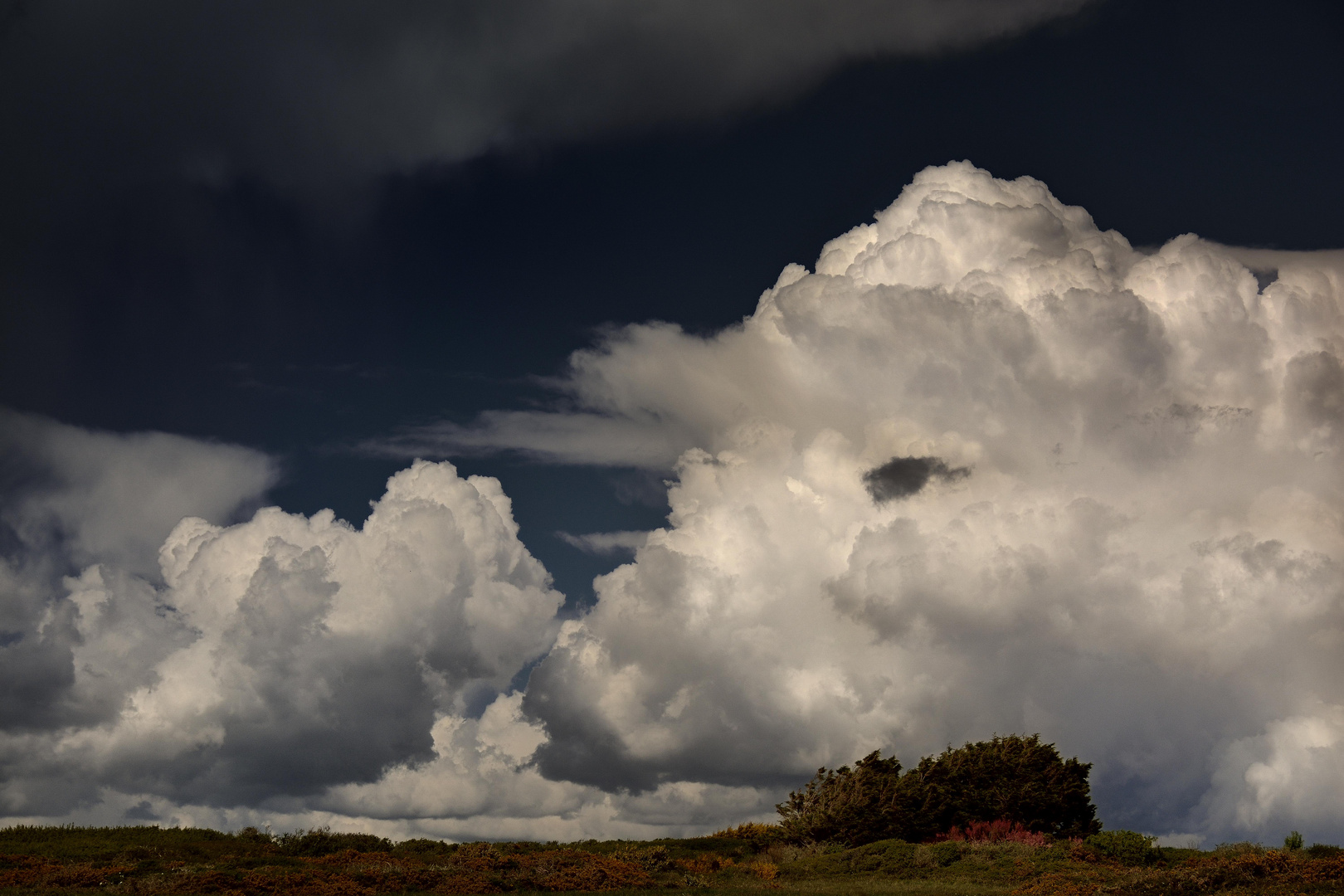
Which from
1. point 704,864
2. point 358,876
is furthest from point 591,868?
point 704,864

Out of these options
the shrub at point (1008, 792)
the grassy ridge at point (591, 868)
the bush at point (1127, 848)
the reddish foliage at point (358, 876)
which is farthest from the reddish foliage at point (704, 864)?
the bush at point (1127, 848)

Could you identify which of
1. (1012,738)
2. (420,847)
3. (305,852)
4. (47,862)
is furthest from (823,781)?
(47,862)

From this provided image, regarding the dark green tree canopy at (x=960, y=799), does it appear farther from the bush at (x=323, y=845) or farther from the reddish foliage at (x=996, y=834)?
the bush at (x=323, y=845)

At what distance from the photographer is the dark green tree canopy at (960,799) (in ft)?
196

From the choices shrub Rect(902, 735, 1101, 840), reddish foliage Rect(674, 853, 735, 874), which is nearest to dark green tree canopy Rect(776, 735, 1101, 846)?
shrub Rect(902, 735, 1101, 840)

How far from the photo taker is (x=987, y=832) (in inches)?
2245

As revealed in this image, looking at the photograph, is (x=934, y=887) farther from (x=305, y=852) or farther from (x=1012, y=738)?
(x=305, y=852)

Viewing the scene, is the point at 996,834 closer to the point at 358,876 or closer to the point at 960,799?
the point at 960,799

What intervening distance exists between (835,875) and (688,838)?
1756cm

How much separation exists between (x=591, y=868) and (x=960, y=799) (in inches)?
1105

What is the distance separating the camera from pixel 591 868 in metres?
43.1

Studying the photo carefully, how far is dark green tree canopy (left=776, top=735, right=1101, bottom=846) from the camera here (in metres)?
59.6

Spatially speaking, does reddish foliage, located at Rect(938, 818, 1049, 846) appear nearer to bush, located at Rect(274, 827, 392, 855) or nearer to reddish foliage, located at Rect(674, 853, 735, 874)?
reddish foliage, located at Rect(674, 853, 735, 874)

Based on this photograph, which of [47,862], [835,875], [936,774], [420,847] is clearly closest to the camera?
[47,862]
